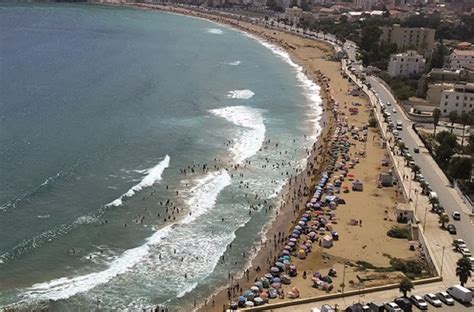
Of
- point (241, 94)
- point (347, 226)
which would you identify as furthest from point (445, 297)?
point (241, 94)

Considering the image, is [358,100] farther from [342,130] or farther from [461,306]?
[461,306]

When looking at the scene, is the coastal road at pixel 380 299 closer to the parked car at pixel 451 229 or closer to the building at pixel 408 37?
the parked car at pixel 451 229

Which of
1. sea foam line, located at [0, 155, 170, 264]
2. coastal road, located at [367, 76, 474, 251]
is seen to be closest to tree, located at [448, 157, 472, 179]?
coastal road, located at [367, 76, 474, 251]

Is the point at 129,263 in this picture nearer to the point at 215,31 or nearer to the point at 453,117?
the point at 453,117

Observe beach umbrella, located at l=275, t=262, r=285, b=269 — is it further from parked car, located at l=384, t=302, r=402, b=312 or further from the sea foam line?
the sea foam line

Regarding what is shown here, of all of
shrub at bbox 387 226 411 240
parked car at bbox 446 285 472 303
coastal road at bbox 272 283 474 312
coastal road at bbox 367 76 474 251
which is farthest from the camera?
shrub at bbox 387 226 411 240

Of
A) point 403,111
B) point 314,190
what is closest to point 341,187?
point 314,190
